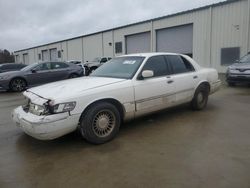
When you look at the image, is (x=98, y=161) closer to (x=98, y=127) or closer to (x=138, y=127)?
(x=98, y=127)

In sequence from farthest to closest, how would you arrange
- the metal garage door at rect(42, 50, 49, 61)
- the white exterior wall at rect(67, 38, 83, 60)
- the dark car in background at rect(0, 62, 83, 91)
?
1. the metal garage door at rect(42, 50, 49, 61)
2. the white exterior wall at rect(67, 38, 83, 60)
3. the dark car in background at rect(0, 62, 83, 91)

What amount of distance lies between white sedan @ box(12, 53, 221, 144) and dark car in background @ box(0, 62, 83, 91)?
22.2 feet

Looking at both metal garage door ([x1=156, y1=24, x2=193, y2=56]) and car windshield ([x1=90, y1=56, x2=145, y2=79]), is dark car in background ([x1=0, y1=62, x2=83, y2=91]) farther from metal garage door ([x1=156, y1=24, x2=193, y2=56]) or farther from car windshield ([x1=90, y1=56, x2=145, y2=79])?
metal garage door ([x1=156, y1=24, x2=193, y2=56])

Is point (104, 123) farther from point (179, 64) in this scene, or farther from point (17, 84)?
point (17, 84)

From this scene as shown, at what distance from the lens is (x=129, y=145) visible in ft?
13.7

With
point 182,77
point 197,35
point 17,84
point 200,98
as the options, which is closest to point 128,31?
point 197,35

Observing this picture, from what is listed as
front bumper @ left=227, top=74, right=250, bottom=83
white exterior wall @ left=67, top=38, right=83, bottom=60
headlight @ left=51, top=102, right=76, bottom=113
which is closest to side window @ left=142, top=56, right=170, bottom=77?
headlight @ left=51, top=102, right=76, bottom=113

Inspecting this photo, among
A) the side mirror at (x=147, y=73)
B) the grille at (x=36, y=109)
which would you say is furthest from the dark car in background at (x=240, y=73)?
the grille at (x=36, y=109)

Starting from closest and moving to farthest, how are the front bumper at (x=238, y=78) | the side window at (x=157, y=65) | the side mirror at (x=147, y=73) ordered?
1. the side mirror at (x=147, y=73)
2. the side window at (x=157, y=65)
3. the front bumper at (x=238, y=78)

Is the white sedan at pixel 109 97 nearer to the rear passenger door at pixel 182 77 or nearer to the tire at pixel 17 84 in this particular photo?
the rear passenger door at pixel 182 77

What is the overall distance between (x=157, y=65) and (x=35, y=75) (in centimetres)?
781

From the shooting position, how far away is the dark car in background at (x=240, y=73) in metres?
10.1

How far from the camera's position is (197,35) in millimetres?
18172

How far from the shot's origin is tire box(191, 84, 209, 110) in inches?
243
